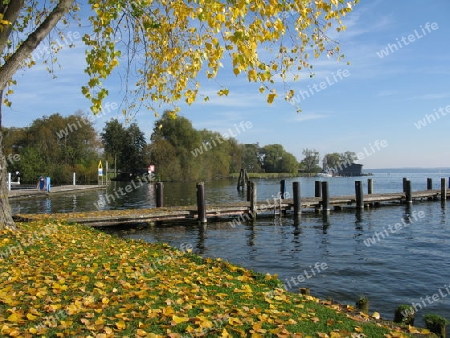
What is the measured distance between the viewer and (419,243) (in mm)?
16766

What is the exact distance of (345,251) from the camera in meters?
14.9

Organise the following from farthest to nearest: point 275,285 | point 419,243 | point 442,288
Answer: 1. point 419,243
2. point 442,288
3. point 275,285

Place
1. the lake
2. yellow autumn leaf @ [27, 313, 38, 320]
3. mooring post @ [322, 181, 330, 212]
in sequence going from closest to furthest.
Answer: yellow autumn leaf @ [27, 313, 38, 320] → the lake → mooring post @ [322, 181, 330, 212]

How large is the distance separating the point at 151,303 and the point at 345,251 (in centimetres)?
1067

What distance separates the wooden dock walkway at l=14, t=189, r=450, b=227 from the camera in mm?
18875

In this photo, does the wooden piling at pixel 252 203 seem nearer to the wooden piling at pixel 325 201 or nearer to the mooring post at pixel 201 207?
the mooring post at pixel 201 207

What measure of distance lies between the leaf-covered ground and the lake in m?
3.02

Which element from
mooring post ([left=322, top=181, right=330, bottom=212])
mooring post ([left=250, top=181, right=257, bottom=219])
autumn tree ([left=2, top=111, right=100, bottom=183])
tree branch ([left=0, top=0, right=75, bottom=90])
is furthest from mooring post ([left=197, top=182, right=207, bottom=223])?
autumn tree ([left=2, top=111, right=100, bottom=183])

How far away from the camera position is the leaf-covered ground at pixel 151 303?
4848 mm

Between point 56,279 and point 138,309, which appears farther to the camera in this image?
point 56,279

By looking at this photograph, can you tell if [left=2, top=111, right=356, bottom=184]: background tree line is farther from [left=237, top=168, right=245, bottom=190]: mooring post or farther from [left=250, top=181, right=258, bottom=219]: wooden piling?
[left=250, top=181, right=258, bottom=219]: wooden piling

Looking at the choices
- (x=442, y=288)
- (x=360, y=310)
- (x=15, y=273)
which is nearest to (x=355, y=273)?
(x=442, y=288)

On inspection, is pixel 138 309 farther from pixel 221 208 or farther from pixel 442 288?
pixel 221 208

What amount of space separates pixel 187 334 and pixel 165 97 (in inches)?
299
